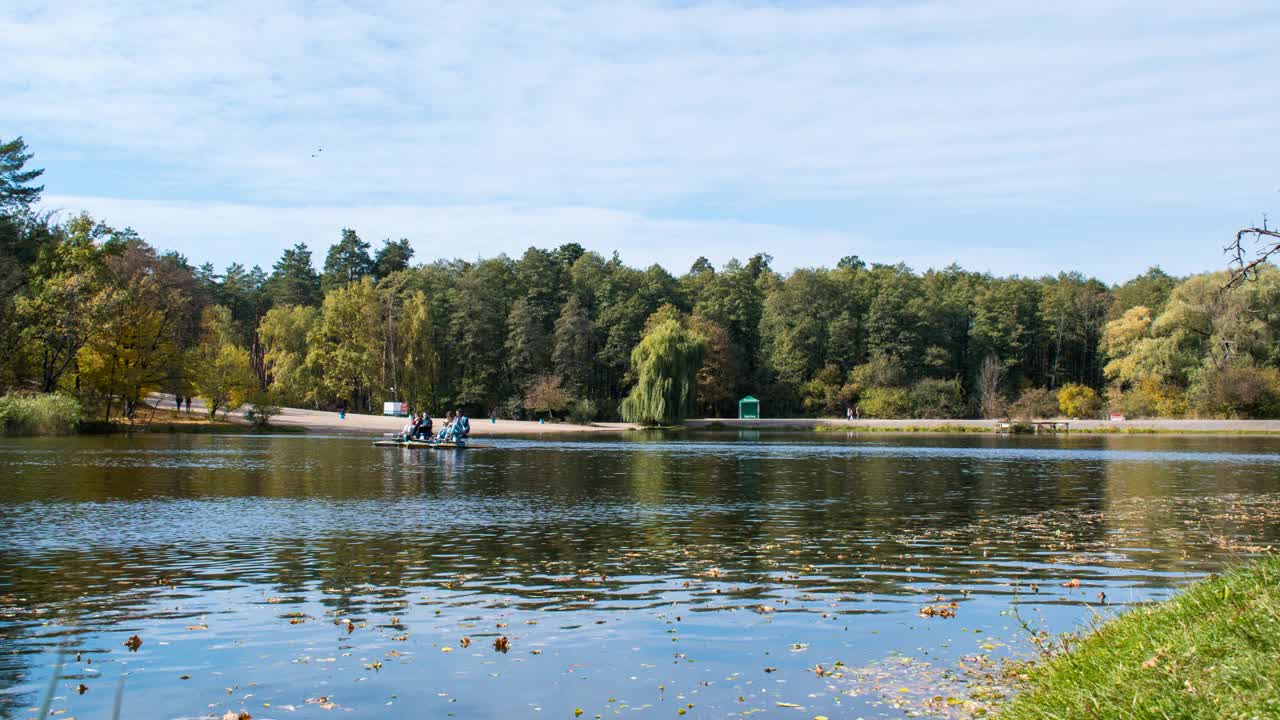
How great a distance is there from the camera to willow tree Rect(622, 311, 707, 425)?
8456 cm

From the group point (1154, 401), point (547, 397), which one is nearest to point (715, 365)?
point (547, 397)

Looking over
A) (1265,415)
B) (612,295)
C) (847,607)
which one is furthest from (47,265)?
(1265,415)

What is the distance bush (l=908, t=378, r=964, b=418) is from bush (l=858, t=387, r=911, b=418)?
0.68m

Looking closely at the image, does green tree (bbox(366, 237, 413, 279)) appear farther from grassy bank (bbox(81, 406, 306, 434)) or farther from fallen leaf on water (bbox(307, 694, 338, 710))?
fallen leaf on water (bbox(307, 694, 338, 710))

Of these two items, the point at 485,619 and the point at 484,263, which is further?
the point at 484,263

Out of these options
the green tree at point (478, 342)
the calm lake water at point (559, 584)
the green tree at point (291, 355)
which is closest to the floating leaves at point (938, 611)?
the calm lake water at point (559, 584)

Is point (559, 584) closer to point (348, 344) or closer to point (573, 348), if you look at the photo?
point (573, 348)

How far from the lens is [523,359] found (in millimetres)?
99000

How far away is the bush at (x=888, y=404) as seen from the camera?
309 feet

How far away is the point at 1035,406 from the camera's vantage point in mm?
89812

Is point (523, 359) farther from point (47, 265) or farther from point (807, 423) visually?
point (47, 265)

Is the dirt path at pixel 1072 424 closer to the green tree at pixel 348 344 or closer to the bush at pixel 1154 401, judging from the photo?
the bush at pixel 1154 401

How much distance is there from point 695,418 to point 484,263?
27.3 meters

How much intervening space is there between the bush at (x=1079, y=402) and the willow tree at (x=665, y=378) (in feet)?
109
